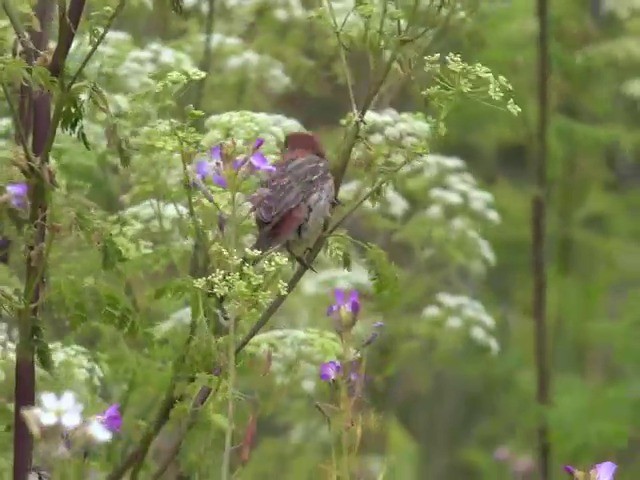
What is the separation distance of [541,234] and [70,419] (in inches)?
111

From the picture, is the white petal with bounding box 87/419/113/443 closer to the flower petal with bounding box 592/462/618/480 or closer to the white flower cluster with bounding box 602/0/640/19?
the flower petal with bounding box 592/462/618/480

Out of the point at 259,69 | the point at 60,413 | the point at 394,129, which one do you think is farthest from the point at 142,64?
the point at 60,413

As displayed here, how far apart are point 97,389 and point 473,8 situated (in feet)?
5.32

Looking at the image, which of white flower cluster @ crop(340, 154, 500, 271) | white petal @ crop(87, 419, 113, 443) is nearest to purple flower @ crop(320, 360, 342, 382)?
white petal @ crop(87, 419, 113, 443)

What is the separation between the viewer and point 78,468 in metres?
1.56

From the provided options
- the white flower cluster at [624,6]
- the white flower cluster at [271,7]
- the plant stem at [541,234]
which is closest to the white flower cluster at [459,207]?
the plant stem at [541,234]

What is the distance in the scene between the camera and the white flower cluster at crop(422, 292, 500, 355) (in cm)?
421

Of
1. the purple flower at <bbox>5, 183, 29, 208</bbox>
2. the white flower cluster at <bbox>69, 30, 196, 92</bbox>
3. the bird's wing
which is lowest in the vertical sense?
the purple flower at <bbox>5, 183, 29, 208</bbox>

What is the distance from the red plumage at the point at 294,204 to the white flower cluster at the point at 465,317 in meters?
1.70

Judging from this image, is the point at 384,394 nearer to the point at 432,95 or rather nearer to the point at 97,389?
the point at 97,389

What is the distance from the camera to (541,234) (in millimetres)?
4004

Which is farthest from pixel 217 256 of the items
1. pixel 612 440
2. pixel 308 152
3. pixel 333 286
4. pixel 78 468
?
pixel 612 440

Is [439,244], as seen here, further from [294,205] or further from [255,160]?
[255,160]

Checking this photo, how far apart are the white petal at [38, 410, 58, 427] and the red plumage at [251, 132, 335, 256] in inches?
39.0
